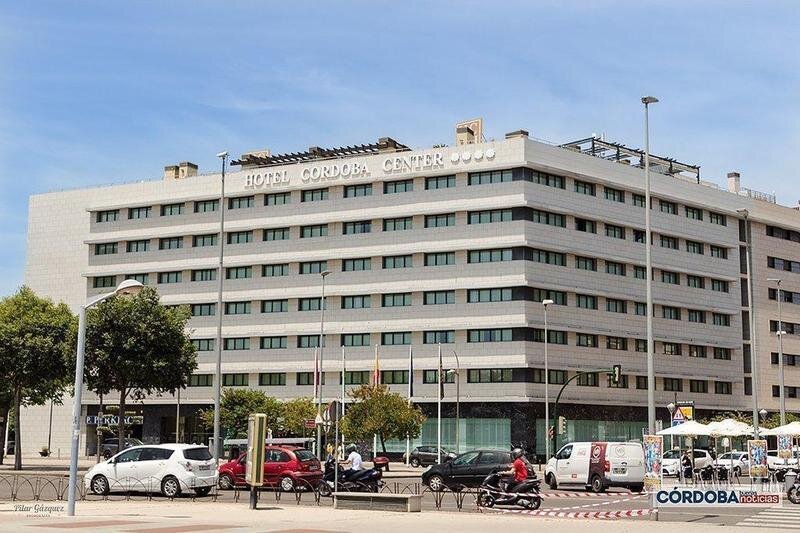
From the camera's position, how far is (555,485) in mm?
41875

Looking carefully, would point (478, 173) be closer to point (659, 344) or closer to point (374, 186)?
point (374, 186)

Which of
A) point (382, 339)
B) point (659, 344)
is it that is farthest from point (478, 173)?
point (659, 344)

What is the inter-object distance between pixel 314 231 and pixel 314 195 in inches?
115

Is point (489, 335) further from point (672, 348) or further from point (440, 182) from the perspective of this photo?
point (672, 348)

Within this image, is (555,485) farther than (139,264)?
No

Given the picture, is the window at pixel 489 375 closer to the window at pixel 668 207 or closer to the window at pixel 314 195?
the window at pixel 314 195

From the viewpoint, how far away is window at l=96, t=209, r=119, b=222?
93562mm

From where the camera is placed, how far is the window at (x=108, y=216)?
93.6 meters

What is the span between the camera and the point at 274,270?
284ft

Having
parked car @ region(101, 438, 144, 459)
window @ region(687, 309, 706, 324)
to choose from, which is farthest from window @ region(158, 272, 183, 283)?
window @ region(687, 309, 706, 324)

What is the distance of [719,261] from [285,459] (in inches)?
2518

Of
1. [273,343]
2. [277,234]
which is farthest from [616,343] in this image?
[277,234]

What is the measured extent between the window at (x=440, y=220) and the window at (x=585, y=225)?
9.84 m

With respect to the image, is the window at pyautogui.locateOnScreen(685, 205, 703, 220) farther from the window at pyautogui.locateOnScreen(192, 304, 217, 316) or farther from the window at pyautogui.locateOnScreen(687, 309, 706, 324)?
the window at pyautogui.locateOnScreen(192, 304, 217, 316)
